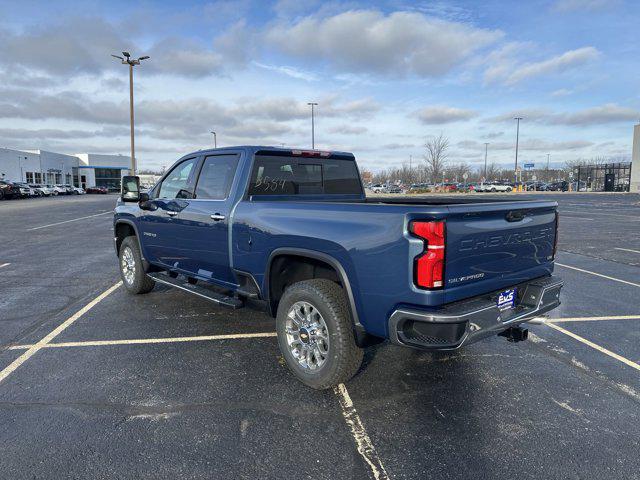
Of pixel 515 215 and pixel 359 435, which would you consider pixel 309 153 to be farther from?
pixel 359 435

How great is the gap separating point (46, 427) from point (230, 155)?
2.86 meters

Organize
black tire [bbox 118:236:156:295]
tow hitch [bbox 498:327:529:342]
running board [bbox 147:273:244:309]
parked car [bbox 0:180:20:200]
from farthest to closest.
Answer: parked car [bbox 0:180:20:200] < black tire [bbox 118:236:156:295] < running board [bbox 147:273:244:309] < tow hitch [bbox 498:327:529:342]

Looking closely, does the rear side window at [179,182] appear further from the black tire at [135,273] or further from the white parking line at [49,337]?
the white parking line at [49,337]

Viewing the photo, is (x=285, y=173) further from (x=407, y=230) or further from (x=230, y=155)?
(x=407, y=230)

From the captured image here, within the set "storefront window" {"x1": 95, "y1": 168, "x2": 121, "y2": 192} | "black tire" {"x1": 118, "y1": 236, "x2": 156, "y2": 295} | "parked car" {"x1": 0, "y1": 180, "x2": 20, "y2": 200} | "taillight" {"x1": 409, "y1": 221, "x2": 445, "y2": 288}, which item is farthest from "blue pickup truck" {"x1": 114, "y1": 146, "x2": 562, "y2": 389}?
"storefront window" {"x1": 95, "y1": 168, "x2": 121, "y2": 192}

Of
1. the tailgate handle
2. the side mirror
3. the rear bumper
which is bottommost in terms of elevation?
the rear bumper

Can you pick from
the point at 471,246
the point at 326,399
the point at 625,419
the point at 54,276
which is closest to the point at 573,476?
the point at 625,419

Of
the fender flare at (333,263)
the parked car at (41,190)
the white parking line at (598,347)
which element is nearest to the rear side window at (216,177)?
the fender flare at (333,263)

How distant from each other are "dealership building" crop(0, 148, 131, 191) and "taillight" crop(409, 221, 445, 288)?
71.3 meters

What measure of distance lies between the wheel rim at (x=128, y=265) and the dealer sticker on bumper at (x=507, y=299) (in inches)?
195

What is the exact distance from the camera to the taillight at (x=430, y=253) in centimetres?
288

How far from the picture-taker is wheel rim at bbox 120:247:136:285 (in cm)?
647

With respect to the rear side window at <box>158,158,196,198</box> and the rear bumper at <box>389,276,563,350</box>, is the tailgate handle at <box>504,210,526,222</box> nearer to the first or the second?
the rear bumper at <box>389,276,563,350</box>

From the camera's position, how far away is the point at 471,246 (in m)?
3.08
